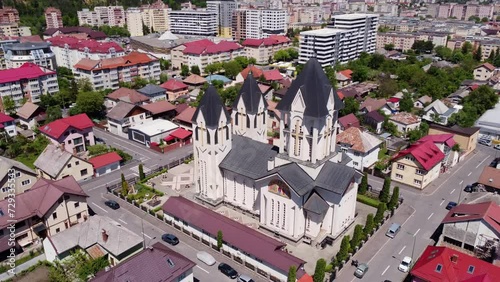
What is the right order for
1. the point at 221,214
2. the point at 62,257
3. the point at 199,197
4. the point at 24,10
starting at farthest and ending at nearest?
the point at 24,10 < the point at 199,197 < the point at 221,214 < the point at 62,257

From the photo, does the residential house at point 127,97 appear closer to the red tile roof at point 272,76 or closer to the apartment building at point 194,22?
the red tile roof at point 272,76

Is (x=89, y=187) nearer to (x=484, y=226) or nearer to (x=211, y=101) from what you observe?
(x=211, y=101)

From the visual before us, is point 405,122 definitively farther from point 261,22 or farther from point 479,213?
point 261,22

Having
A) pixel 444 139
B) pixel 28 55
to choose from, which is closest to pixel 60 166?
pixel 444 139

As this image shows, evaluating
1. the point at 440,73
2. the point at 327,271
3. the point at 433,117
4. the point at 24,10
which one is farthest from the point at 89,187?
the point at 24,10

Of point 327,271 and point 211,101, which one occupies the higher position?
point 211,101

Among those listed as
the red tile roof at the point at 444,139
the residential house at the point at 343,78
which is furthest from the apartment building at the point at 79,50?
the red tile roof at the point at 444,139
